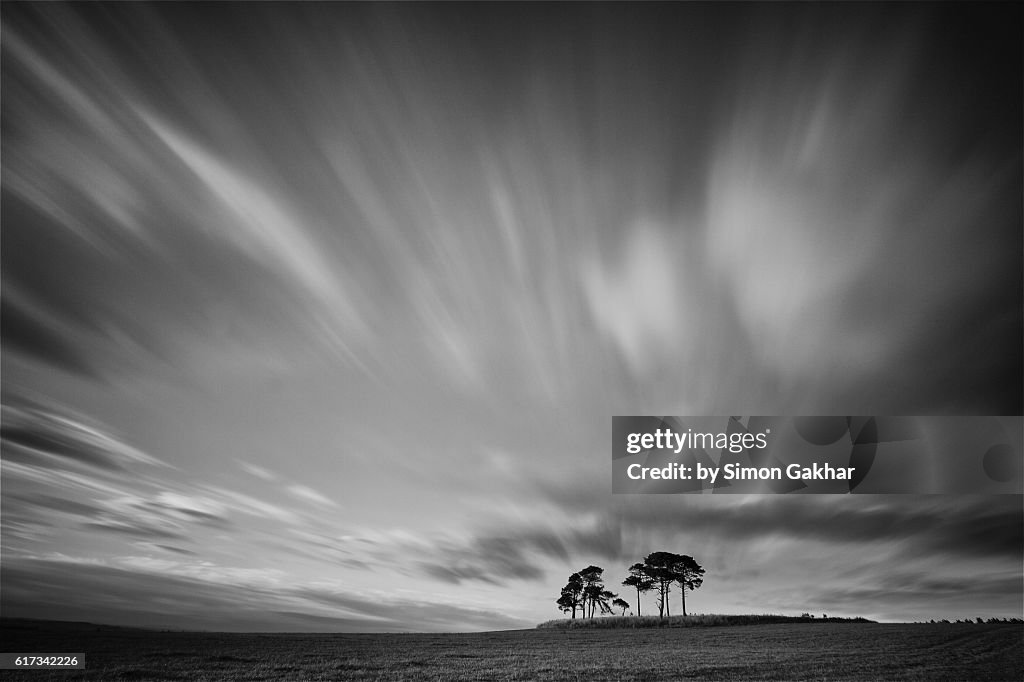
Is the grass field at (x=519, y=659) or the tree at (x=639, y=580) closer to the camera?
the grass field at (x=519, y=659)

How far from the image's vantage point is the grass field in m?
27.8

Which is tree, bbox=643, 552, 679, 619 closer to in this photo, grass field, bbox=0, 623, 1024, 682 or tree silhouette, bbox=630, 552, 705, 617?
tree silhouette, bbox=630, 552, 705, 617

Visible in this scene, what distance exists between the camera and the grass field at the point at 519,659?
27.8 meters

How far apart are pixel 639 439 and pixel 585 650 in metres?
19.7

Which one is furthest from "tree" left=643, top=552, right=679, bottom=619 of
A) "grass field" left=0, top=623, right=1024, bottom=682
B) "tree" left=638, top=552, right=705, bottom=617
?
"grass field" left=0, top=623, right=1024, bottom=682

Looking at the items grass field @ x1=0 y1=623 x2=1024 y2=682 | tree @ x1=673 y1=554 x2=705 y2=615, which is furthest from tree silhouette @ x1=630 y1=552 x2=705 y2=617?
grass field @ x1=0 y1=623 x2=1024 y2=682

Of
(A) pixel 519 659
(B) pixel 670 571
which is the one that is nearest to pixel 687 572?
(B) pixel 670 571

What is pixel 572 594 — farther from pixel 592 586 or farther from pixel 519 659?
pixel 519 659

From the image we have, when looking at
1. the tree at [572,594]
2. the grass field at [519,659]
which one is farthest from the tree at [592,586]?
the grass field at [519,659]

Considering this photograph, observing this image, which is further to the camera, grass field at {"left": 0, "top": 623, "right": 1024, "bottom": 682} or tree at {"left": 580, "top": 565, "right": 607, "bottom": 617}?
tree at {"left": 580, "top": 565, "right": 607, "bottom": 617}

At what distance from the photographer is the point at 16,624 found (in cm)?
4412

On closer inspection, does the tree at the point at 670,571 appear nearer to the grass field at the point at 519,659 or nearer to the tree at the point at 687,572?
the tree at the point at 687,572

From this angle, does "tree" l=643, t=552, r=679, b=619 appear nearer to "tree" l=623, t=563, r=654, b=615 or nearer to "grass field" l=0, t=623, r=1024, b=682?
"tree" l=623, t=563, r=654, b=615

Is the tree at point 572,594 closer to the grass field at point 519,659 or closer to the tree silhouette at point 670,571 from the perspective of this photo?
the tree silhouette at point 670,571
